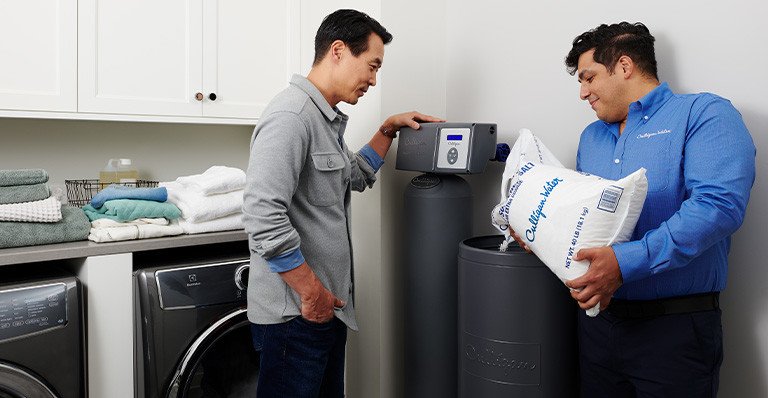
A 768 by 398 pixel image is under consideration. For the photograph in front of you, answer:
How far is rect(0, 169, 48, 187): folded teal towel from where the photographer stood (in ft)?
5.80

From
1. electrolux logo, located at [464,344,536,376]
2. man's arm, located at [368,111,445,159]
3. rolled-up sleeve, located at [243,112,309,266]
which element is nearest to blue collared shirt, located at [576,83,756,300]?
electrolux logo, located at [464,344,536,376]

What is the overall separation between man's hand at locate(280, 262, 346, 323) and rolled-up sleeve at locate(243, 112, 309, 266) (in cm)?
3

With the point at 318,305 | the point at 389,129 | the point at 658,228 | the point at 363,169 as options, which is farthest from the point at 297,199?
the point at 658,228

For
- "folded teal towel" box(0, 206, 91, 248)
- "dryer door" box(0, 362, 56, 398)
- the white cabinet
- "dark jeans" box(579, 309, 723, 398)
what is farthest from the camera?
the white cabinet

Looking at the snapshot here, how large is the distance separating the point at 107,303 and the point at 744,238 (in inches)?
71.2

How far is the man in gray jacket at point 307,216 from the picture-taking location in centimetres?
143

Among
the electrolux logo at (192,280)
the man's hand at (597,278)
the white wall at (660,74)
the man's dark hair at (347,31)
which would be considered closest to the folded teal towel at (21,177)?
the electrolux logo at (192,280)

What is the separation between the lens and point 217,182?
79.5 inches

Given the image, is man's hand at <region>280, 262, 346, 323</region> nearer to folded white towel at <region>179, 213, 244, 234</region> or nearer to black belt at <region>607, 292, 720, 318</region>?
folded white towel at <region>179, 213, 244, 234</region>

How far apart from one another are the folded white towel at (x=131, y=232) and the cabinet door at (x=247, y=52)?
0.55 meters

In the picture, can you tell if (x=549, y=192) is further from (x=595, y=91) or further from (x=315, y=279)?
(x=315, y=279)

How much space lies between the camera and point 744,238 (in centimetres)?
154

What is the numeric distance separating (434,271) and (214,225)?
766 mm

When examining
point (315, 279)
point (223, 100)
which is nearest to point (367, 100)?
point (223, 100)
